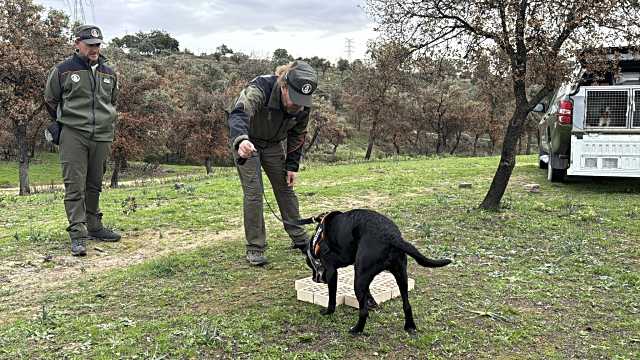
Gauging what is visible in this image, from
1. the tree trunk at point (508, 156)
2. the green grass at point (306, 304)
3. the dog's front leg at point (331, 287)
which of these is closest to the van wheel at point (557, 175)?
the green grass at point (306, 304)

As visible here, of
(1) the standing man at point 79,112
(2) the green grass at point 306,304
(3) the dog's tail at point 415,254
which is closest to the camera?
(3) the dog's tail at point 415,254

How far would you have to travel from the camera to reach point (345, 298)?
4277mm

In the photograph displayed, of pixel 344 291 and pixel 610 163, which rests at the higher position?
pixel 610 163

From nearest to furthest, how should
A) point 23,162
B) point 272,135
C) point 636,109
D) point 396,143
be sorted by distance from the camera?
point 272,135 < point 636,109 < point 23,162 < point 396,143

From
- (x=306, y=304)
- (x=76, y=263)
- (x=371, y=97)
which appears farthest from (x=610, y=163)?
(x=371, y=97)

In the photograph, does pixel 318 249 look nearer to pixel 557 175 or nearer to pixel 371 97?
pixel 557 175

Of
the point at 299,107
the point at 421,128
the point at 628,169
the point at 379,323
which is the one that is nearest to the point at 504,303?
the point at 379,323

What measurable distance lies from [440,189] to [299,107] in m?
6.32

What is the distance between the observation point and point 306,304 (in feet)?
14.1

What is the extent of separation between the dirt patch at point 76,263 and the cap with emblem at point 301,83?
2479 mm

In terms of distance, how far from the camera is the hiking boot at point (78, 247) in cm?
584

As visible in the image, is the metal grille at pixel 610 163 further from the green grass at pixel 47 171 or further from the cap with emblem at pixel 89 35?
the green grass at pixel 47 171

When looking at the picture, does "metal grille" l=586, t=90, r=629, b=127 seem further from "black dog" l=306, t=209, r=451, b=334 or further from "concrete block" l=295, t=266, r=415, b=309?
"black dog" l=306, t=209, r=451, b=334

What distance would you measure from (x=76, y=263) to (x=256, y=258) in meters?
1.94
